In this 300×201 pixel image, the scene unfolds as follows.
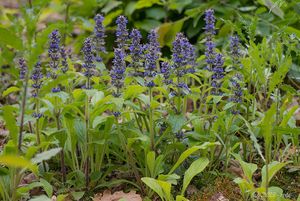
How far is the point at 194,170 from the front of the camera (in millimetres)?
2988

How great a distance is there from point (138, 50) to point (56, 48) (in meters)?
0.47

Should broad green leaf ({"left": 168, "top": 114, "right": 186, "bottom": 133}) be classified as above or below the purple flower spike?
below

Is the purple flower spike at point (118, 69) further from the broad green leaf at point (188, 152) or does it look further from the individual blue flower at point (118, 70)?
the broad green leaf at point (188, 152)

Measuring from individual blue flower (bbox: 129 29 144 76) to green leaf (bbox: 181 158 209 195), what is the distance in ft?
2.04

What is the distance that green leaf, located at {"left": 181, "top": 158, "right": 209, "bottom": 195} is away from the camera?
2949 mm

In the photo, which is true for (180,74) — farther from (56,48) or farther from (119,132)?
(56,48)

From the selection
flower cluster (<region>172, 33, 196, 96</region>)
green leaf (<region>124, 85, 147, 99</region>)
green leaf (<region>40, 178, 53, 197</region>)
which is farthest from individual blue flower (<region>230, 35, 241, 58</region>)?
green leaf (<region>40, 178, 53, 197</region>)

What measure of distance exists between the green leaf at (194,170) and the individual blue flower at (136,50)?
0.62 m

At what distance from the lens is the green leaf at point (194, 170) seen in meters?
2.95

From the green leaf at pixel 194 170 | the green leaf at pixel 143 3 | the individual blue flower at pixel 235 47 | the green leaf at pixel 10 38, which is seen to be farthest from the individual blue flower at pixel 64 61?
the green leaf at pixel 143 3

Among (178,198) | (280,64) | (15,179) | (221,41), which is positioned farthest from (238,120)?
(221,41)

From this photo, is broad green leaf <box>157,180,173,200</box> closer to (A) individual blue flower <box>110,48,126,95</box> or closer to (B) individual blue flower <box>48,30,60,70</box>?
(A) individual blue flower <box>110,48,126,95</box>

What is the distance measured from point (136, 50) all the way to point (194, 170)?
2.50ft

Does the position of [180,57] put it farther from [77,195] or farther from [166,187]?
[77,195]
